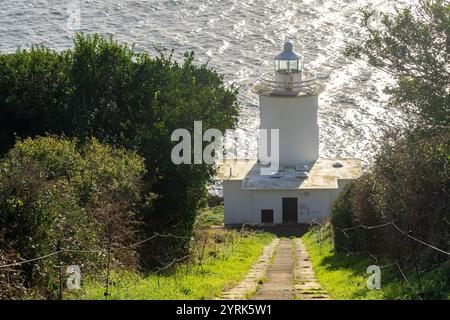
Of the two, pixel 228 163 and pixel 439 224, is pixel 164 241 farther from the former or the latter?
pixel 228 163

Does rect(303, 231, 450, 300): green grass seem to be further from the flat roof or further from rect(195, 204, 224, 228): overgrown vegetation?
rect(195, 204, 224, 228): overgrown vegetation

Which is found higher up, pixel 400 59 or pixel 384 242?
pixel 400 59

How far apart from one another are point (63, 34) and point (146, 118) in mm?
50629

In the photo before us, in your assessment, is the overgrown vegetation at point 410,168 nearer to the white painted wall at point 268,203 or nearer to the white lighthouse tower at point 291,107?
the white painted wall at point 268,203

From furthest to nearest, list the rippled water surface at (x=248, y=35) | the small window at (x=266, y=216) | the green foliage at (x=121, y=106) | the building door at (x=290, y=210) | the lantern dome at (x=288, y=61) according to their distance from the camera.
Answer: the rippled water surface at (x=248, y=35), the lantern dome at (x=288, y=61), the small window at (x=266, y=216), the building door at (x=290, y=210), the green foliage at (x=121, y=106)

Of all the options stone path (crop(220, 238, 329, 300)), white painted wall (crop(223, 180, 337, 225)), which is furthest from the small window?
stone path (crop(220, 238, 329, 300))

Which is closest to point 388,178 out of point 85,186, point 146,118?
point 85,186

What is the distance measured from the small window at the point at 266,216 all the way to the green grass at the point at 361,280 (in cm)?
1788

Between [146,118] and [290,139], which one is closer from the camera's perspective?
[146,118]

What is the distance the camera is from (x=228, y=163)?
50562 millimetres

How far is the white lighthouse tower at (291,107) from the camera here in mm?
47125

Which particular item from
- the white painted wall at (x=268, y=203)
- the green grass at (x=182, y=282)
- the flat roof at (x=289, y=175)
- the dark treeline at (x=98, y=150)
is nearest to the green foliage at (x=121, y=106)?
the dark treeline at (x=98, y=150)

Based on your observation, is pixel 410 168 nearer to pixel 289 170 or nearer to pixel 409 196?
pixel 409 196

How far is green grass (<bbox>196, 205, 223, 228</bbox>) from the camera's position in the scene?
4596 cm
